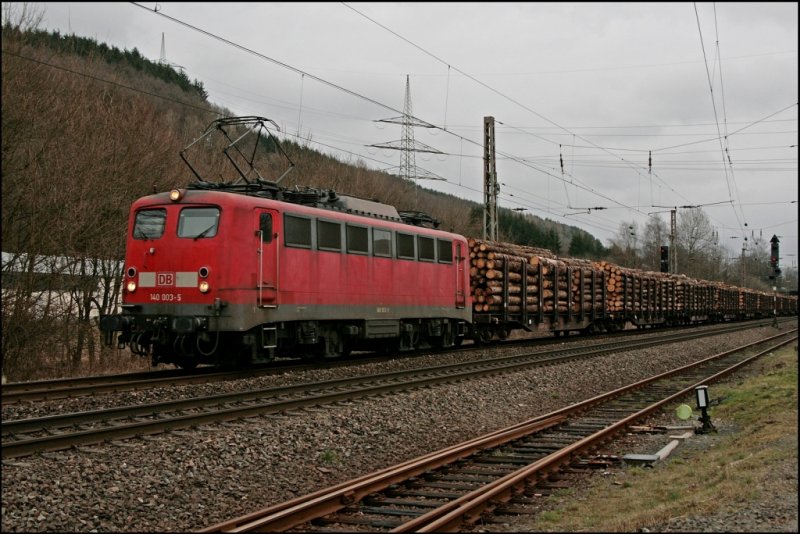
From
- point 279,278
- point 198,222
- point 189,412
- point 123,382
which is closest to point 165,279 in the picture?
point 198,222

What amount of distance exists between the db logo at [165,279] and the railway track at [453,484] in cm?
681

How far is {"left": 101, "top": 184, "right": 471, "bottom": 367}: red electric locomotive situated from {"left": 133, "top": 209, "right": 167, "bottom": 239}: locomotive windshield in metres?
0.02

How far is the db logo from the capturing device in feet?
46.3

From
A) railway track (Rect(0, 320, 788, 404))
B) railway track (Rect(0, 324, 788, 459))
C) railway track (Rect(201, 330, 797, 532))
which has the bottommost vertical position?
railway track (Rect(201, 330, 797, 532))

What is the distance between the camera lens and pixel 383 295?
1836 centimetres

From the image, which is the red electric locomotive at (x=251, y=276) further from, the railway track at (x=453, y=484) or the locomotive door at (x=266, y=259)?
the railway track at (x=453, y=484)

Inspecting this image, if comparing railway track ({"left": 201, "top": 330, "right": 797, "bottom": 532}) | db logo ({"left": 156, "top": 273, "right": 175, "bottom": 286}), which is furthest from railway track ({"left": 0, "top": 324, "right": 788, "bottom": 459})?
db logo ({"left": 156, "top": 273, "right": 175, "bottom": 286})

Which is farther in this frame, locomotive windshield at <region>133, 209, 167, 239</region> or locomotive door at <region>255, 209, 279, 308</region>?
locomotive windshield at <region>133, 209, 167, 239</region>

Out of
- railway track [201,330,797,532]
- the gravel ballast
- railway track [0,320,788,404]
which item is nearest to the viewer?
railway track [201,330,797,532]

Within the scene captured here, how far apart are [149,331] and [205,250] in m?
1.85

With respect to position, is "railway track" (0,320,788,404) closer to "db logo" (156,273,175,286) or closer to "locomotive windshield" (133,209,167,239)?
"db logo" (156,273,175,286)

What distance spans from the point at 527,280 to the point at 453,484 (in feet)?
68.0

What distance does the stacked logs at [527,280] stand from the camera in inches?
1022

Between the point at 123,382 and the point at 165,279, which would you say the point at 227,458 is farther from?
the point at 165,279
